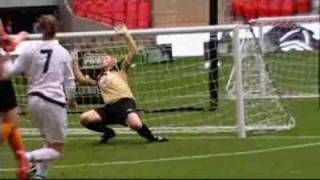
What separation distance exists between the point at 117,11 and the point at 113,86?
960 inches

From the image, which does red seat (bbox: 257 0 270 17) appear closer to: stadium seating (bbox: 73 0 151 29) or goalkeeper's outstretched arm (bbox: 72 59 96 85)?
stadium seating (bbox: 73 0 151 29)

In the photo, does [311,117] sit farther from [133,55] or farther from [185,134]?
[133,55]

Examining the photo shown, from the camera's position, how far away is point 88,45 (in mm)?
13656

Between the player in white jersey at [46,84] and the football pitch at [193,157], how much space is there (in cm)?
72

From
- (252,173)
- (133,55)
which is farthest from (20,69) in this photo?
(133,55)

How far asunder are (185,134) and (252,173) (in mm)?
3980

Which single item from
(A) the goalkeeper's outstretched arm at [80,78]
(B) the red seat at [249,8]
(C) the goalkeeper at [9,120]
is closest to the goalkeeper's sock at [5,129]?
(C) the goalkeeper at [9,120]

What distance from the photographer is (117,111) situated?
12156 millimetres

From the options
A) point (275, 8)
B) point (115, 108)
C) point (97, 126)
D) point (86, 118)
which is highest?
point (275, 8)

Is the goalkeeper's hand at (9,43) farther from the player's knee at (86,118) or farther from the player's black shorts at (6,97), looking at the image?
the player's knee at (86,118)

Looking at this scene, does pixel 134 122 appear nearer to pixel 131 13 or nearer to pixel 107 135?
pixel 107 135

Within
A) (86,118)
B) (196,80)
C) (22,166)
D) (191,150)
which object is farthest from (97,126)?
(22,166)

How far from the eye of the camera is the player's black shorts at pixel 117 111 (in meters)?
12.1

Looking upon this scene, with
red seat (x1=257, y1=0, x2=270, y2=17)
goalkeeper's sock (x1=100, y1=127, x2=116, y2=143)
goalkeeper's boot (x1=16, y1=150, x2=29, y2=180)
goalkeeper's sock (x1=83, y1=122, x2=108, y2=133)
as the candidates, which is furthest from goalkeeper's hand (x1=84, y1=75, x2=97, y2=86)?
red seat (x1=257, y1=0, x2=270, y2=17)
